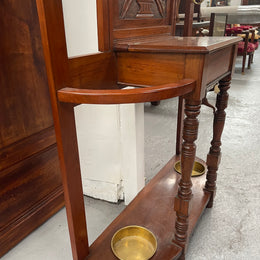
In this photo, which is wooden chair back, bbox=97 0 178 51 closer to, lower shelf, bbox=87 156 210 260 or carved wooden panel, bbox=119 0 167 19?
carved wooden panel, bbox=119 0 167 19

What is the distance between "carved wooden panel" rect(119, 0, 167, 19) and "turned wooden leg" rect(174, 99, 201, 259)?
42 centimetres

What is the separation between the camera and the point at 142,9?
3.40 feet

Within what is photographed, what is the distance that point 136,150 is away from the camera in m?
1.41

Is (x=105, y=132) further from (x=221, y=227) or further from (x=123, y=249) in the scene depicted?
(x=221, y=227)

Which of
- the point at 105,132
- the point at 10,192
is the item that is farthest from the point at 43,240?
the point at 105,132

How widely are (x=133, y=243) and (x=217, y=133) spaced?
2.25 ft

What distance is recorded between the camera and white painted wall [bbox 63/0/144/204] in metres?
1.22

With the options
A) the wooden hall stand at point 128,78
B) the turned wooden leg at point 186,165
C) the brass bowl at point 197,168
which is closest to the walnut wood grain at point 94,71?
the wooden hall stand at point 128,78

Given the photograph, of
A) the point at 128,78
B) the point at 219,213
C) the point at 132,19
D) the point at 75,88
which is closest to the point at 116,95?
the point at 75,88

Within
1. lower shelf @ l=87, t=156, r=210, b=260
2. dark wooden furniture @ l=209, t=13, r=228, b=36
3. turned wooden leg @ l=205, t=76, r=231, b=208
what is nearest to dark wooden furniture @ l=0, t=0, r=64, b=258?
lower shelf @ l=87, t=156, r=210, b=260

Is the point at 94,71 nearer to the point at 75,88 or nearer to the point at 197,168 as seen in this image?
the point at 75,88

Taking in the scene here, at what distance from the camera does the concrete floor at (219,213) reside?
49.3 inches

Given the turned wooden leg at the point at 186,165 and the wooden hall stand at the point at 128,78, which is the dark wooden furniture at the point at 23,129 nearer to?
the wooden hall stand at the point at 128,78

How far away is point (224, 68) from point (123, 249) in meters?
0.90
